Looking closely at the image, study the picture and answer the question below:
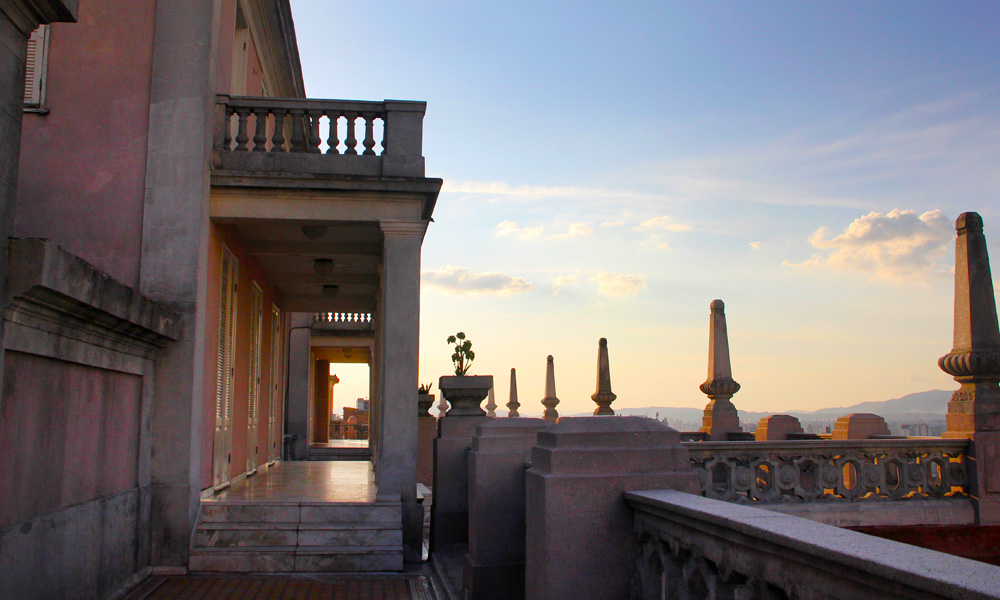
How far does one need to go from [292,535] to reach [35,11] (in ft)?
19.0

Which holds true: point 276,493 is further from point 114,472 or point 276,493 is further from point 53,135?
point 53,135

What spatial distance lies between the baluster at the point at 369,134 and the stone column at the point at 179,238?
1840 mm

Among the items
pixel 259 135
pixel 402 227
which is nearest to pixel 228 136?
pixel 259 135

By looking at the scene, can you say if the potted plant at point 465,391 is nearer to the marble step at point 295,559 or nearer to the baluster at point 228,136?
the marble step at point 295,559

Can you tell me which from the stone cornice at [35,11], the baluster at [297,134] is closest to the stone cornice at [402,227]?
the baluster at [297,134]

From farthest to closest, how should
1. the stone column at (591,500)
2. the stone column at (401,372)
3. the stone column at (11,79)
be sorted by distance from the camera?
the stone column at (401,372)
the stone column at (11,79)
the stone column at (591,500)

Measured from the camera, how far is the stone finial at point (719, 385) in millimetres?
16094

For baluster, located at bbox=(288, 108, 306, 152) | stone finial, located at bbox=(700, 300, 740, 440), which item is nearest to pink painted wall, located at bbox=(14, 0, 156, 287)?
baluster, located at bbox=(288, 108, 306, 152)

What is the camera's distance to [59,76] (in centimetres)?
846

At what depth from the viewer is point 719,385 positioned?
1636cm

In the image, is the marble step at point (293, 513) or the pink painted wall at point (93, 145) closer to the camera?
the pink painted wall at point (93, 145)

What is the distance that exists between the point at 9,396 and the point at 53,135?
4444mm

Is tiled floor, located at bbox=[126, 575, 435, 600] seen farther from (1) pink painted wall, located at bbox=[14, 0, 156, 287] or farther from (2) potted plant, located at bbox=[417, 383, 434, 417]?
(2) potted plant, located at bbox=[417, 383, 434, 417]

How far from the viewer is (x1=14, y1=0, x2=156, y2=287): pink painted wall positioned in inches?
326
